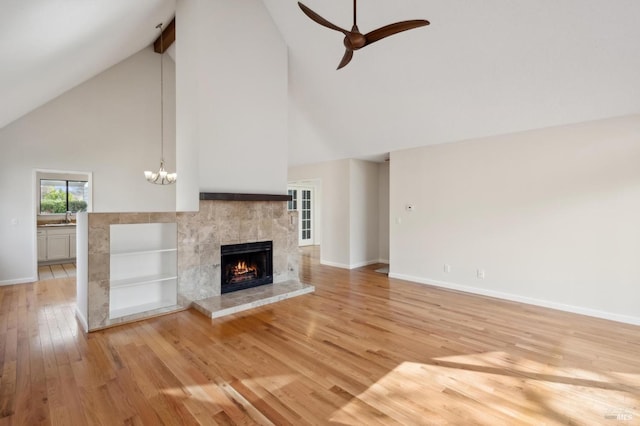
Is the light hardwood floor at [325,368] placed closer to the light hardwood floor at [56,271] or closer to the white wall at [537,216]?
the white wall at [537,216]

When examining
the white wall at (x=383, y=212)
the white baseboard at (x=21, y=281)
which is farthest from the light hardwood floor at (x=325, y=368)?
the white wall at (x=383, y=212)

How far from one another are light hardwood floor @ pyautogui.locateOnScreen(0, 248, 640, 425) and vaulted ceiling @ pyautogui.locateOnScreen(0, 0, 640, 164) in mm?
2683

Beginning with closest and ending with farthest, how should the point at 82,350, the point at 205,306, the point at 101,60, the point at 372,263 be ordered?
1. the point at 82,350
2. the point at 205,306
3. the point at 101,60
4. the point at 372,263

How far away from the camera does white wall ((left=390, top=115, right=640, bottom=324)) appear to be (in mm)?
3648

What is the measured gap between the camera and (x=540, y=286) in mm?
4211

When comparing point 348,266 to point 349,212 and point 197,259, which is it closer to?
point 349,212

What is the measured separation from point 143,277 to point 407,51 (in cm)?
451

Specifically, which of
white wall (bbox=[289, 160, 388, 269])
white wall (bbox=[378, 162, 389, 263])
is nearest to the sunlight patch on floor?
white wall (bbox=[289, 160, 388, 269])

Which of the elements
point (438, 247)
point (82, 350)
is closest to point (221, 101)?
point (82, 350)

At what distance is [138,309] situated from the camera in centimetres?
377

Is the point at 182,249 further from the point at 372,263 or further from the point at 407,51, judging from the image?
the point at 372,263

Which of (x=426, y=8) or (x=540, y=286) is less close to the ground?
(x=426, y=8)

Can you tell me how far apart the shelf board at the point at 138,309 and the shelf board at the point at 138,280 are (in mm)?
309

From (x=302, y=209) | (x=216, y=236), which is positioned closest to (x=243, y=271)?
(x=216, y=236)
